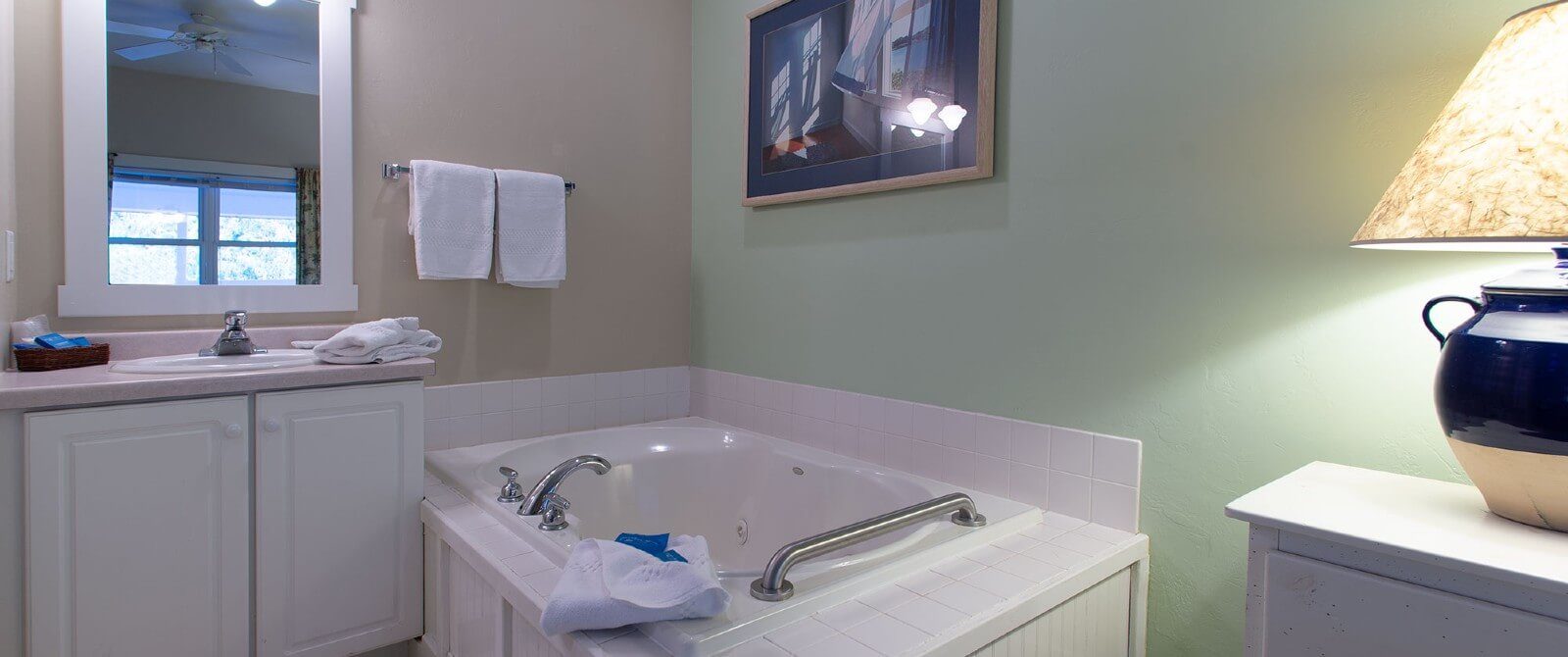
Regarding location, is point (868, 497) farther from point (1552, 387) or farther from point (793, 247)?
point (1552, 387)

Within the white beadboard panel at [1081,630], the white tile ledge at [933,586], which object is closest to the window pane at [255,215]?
the white tile ledge at [933,586]

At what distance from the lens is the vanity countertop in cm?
147

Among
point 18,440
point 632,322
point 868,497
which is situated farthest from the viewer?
point 632,322

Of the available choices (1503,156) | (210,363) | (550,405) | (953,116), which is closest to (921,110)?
(953,116)

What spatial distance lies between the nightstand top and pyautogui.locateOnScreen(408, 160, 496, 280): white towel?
6.89ft

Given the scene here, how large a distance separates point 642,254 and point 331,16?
Answer: 120 centimetres

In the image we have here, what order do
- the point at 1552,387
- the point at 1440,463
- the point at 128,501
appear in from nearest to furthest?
the point at 1552,387, the point at 1440,463, the point at 128,501

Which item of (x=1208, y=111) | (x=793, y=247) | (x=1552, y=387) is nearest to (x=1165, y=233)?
(x=1208, y=111)

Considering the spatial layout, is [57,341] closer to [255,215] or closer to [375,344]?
[255,215]

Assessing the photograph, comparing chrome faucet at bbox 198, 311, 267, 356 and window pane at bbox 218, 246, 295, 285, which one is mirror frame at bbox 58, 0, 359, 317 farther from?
chrome faucet at bbox 198, 311, 267, 356

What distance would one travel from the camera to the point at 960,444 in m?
2.08

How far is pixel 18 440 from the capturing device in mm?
1465

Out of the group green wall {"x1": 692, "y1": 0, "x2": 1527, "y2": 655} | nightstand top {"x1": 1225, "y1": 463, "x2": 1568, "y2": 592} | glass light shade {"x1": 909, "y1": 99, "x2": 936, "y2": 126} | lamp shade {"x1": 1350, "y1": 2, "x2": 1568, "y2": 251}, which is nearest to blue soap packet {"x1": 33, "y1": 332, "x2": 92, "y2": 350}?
green wall {"x1": 692, "y1": 0, "x2": 1527, "y2": 655}

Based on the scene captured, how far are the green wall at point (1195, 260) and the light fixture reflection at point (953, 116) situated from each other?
0.38 feet
